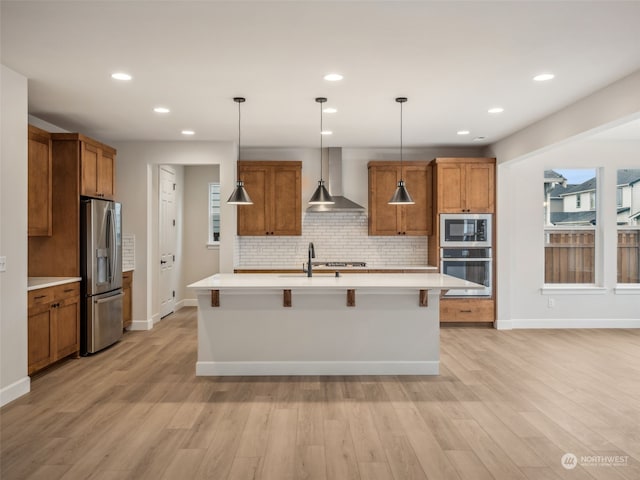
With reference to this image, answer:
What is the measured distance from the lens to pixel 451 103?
185 inches

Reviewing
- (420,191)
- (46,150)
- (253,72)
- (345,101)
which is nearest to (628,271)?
(420,191)

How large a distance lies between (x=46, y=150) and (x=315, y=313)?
132 inches

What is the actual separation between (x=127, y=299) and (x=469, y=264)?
193 inches

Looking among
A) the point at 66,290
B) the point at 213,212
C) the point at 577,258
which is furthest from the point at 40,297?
the point at 577,258

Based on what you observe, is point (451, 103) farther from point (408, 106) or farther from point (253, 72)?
point (253, 72)

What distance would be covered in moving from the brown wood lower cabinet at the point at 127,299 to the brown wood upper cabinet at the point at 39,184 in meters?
1.60

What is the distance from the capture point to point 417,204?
6.96m

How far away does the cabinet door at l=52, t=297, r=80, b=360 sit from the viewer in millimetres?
4586

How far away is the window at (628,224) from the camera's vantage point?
6805 millimetres

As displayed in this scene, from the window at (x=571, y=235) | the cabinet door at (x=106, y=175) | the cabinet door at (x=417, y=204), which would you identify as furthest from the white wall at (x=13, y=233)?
the window at (x=571, y=235)

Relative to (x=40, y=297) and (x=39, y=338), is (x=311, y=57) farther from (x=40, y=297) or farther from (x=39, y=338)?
(x=39, y=338)

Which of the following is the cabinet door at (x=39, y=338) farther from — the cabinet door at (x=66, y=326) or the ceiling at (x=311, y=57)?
the ceiling at (x=311, y=57)

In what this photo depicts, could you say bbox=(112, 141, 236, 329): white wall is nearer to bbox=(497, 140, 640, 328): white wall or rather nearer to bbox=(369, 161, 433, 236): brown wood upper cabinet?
bbox=(369, 161, 433, 236): brown wood upper cabinet

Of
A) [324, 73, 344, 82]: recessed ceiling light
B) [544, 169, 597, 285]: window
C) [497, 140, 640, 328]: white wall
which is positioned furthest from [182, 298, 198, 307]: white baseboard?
[544, 169, 597, 285]: window
